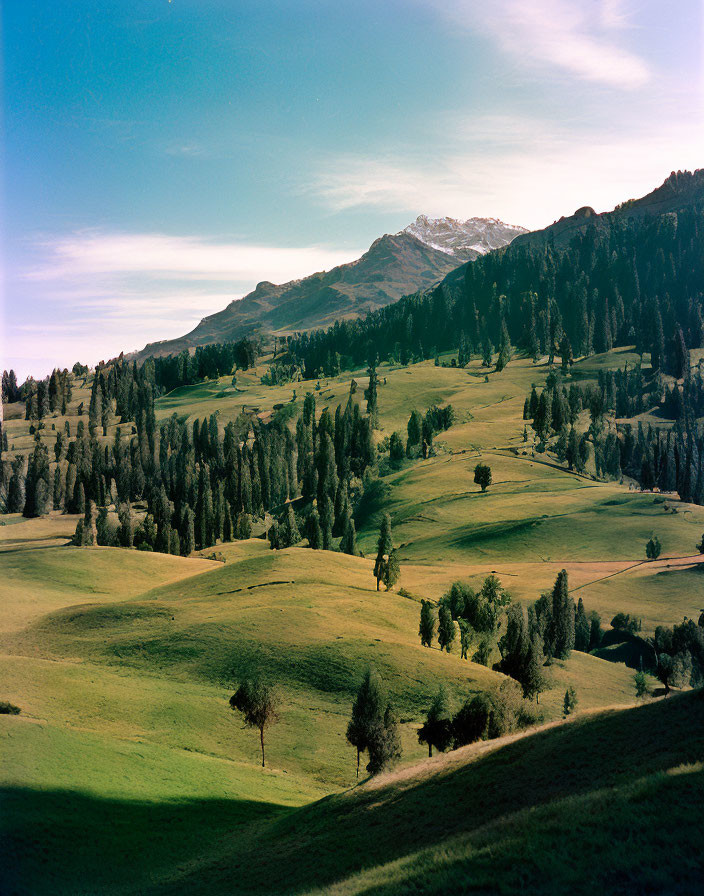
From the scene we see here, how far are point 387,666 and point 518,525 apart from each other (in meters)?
98.6

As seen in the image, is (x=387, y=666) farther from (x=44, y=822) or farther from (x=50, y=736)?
(x=44, y=822)

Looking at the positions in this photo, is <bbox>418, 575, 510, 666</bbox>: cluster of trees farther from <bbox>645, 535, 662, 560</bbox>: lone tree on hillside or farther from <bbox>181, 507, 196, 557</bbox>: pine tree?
<bbox>181, 507, 196, 557</bbox>: pine tree

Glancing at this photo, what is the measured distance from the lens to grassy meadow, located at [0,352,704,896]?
87.5 feet

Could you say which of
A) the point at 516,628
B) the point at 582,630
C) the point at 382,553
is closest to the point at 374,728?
the point at 516,628

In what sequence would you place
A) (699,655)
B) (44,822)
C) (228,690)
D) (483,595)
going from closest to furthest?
(44,822) → (228,690) → (699,655) → (483,595)

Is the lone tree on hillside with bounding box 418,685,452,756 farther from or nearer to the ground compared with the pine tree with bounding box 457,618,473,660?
farther from the ground

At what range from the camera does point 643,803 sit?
82.3 feet

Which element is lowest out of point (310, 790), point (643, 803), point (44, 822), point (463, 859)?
point (310, 790)

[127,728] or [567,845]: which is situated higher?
[567,845]

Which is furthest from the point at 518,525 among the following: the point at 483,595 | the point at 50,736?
the point at 50,736

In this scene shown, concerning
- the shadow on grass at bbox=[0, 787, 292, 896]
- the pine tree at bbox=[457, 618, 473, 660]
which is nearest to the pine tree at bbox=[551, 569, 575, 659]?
the pine tree at bbox=[457, 618, 473, 660]

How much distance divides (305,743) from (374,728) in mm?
12327

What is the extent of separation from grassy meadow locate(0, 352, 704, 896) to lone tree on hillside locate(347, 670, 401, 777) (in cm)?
369

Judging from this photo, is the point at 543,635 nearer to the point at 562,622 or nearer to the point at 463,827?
the point at 562,622
